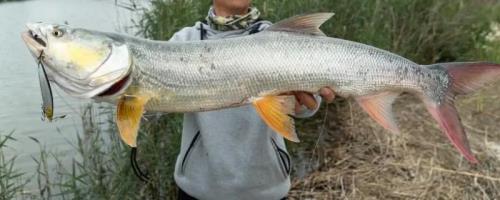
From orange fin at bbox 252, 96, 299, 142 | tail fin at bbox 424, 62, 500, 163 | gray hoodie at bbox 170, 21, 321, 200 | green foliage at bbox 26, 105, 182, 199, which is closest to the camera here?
orange fin at bbox 252, 96, 299, 142

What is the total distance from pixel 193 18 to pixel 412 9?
2.70m

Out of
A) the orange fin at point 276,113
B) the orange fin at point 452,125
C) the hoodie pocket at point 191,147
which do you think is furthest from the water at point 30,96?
the orange fin at point 452,125

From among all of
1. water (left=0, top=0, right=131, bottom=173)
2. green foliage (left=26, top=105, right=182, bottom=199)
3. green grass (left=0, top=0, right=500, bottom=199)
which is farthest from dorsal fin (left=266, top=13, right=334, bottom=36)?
water (left=0, top=0, right=131, bottom=173)

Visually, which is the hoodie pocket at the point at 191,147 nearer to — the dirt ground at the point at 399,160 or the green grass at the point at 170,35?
the green grass at the point at 170,35

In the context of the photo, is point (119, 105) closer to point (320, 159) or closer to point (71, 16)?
point (320, 159)

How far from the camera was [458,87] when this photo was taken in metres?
2.53

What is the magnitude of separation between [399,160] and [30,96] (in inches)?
183

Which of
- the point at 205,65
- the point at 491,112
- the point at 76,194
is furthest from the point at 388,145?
the point at 205,65

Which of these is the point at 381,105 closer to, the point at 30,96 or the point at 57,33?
the point at 57,33

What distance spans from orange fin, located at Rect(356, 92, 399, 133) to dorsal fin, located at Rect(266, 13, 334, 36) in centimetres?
35

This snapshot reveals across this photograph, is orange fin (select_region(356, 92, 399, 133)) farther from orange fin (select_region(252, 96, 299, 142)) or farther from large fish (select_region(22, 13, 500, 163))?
orange fin (select_region(252, 96, 299, 142))

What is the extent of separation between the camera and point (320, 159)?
506 centimetres

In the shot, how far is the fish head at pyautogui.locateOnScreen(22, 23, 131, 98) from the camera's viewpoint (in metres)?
2.02

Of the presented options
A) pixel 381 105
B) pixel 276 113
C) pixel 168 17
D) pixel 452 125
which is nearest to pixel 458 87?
pixel 452 125
